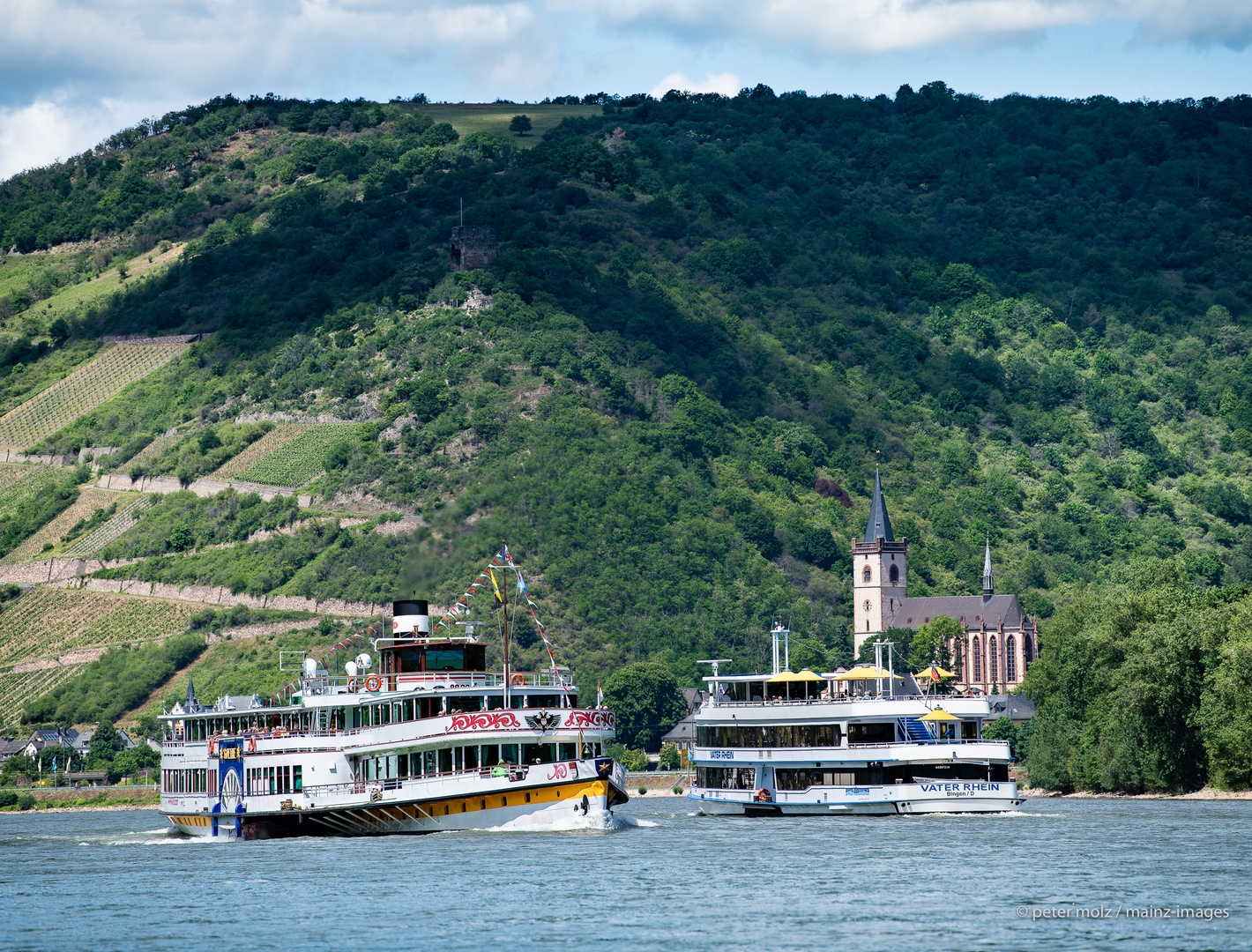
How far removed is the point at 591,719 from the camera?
7819cm

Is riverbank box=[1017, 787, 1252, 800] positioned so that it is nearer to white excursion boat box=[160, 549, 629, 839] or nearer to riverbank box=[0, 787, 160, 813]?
white excursion boat box=[160, 549, 629, 839]

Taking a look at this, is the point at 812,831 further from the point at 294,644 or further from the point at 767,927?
the point at 294,644

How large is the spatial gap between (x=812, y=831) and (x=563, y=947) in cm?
3478

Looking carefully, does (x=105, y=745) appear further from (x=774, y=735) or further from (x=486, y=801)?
(x=486, y=801)

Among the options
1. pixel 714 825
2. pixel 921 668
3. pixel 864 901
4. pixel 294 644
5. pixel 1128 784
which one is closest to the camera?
pixel 864 901

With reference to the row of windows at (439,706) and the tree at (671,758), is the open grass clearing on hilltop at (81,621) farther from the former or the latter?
the row of windows at (439,706)

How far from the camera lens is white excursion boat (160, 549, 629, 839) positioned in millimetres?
76938

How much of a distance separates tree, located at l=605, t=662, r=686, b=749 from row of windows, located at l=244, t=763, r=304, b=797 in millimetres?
81330

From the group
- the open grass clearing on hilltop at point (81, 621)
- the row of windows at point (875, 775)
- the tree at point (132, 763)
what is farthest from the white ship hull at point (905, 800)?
the open grass clearing on hilltop at point (81, 621)

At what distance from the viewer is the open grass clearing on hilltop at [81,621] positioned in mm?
183500

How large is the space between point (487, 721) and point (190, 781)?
66.2 feet

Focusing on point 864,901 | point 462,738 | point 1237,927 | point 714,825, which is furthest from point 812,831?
point 1237,927

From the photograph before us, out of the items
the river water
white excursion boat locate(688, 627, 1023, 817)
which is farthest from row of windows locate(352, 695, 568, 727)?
white excursion boat locate(688, 627, 1023, 817)

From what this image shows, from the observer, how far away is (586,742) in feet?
258
